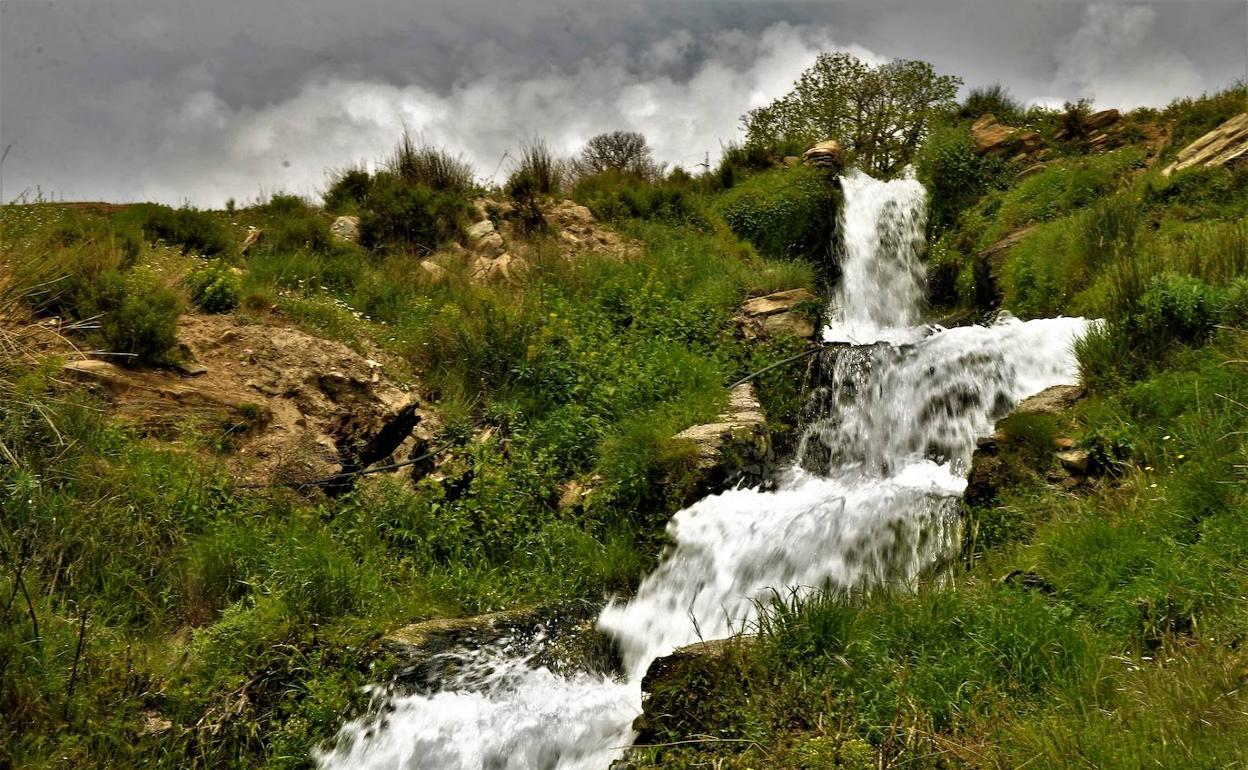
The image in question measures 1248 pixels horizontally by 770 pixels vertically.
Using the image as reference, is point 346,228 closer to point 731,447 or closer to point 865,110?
point 731,447

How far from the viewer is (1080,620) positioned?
390 centimetres

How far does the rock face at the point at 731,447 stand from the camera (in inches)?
268

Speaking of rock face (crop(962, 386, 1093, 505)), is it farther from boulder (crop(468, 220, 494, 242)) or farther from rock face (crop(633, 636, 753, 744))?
boulder (crop(468, 220, 494, 242))

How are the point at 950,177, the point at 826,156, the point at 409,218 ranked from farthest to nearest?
the point at 826,156
the point at 950,177
the point at 409,218

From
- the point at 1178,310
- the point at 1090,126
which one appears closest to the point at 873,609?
the point at 1178,310

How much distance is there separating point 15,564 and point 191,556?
39.8 inches

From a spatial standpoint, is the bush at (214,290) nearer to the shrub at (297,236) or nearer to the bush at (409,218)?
the shrub at (297,236)

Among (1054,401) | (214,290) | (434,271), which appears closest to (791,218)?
(434,271)

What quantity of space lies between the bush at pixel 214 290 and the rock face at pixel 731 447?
4987mm

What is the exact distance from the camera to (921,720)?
3.35 metres

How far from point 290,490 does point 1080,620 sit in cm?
579

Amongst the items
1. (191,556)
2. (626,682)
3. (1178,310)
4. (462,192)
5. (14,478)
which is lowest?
(626,682)

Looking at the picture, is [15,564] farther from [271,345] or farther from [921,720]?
[921,720]

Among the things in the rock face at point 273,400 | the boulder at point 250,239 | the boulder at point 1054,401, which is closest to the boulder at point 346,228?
the boulder at point 250,239
